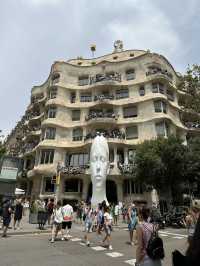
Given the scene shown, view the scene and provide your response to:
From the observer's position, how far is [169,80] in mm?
34781

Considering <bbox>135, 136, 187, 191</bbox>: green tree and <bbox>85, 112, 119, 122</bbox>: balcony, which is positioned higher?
<bbox>85, 112, 119, 122</bbox>: balcony

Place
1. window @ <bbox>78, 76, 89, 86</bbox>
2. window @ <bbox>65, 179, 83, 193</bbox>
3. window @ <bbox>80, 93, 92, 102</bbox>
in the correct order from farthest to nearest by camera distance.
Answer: window @ <bbox>78, 76, 89, 86</bbox> → window @ <bbox>80, 93, 92, 102</bbox> → window @ <bbox>65, 179, 83, 193</bbox>

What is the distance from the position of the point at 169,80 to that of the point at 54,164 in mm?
18495

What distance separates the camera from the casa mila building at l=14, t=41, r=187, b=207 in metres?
31.5

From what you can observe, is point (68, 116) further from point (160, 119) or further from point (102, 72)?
point (160, 119)

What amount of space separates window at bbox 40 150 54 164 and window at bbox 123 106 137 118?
1074cm

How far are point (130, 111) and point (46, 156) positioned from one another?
12320 mm

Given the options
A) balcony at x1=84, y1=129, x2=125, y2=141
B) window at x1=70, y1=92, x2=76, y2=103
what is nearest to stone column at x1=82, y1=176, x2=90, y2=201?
balcony at x1=84, y1=129, x2=125, y2=141

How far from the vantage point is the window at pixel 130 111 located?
34388 millimetres

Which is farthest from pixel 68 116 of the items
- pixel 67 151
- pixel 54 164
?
pixel 54 164

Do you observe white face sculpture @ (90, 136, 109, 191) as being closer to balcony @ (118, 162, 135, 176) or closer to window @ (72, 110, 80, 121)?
balcony @ (118, 162, 135, 176)

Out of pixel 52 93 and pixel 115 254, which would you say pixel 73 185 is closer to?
pixel 52 93

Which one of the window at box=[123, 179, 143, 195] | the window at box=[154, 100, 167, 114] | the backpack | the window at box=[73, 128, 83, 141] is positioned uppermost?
the window at box=[154, 100, 167, 114]

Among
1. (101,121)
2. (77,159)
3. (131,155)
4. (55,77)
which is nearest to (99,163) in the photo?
(131,155)
